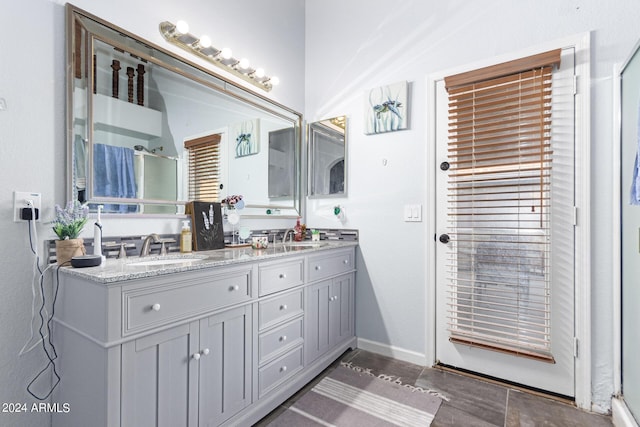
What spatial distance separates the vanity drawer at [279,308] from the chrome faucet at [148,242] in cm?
67

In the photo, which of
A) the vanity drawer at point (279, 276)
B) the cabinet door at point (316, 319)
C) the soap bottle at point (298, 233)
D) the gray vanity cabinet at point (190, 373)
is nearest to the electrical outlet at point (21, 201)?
the gray vanity cabinet at point (190, 373)

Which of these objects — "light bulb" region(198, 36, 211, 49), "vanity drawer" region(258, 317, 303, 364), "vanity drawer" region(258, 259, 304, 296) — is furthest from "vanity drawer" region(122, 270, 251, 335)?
"light bulb" region(198, 36, 211, 49)

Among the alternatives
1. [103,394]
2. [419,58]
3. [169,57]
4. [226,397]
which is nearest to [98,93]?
[169,57]

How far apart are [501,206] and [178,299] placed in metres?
1.90

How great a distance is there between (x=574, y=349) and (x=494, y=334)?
0.41 meters

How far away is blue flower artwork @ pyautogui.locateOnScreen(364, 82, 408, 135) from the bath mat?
1815mm

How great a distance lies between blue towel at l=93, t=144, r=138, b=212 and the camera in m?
1.53

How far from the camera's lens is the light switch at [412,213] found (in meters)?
2.31

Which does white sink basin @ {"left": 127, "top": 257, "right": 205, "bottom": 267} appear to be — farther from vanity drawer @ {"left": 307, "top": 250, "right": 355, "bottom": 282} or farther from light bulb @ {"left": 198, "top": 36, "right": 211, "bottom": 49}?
light bulb @ {"left": 198, "top": 36, "right": 211, "bottom": 49}

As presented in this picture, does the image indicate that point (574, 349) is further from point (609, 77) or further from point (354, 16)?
Answer: point (354, 16)

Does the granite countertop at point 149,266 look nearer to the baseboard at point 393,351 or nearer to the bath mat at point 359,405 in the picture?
the bath mat at point 359,405

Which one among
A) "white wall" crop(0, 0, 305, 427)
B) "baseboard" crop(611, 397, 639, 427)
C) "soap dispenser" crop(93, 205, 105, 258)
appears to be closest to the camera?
"white wall" crop(0, 0, 305, 427)

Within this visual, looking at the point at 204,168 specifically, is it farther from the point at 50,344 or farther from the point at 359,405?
the point at 359,405

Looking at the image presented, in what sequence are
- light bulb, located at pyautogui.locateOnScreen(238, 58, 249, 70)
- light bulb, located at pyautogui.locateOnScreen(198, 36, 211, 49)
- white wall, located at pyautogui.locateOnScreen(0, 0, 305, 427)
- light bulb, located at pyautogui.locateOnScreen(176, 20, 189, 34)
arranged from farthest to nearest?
light bulb, located at pyautogui.locateOnScreen(238, 58, 249, 70) < light bulb, located at pyautogui.locateOnScreen(198, 36, 211, 49) < light bulb, located at pyautogui.locateOnScreen(176, 20, 189, 34) < white wall, located at pyautogui.locateOnScreen(0, 0, 305, 427)
